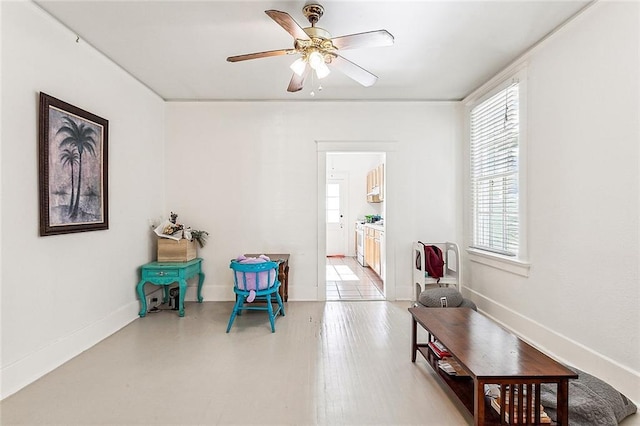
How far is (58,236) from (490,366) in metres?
3.14

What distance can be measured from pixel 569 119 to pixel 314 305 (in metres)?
3.23

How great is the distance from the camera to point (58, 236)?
8.24 feet

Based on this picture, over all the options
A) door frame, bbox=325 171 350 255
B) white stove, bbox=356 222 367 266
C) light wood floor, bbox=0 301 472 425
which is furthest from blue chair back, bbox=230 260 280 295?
door frame, bbox=325 171 350 255

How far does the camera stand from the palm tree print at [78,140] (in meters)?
2.56

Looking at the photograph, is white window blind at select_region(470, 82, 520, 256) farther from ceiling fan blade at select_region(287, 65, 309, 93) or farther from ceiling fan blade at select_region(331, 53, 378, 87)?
ceiling fan blade at select_region(287, 65, 309, 93)

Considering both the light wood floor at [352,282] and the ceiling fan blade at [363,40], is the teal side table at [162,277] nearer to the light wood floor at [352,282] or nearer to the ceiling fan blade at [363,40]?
the light wood floor at [352,282]

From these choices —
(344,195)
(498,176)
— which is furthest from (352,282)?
(344,195)

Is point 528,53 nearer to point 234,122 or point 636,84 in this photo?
point 636,84

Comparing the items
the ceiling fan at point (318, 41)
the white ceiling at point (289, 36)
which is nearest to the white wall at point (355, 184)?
the white ceiling at point (289, 36)

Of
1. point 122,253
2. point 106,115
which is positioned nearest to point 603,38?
point 106,115

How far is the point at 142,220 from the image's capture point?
3766 mm

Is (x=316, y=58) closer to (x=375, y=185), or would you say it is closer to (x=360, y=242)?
(x=375, y=185)

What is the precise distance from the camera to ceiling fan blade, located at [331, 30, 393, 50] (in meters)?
2.08

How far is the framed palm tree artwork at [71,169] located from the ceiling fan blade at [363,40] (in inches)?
86.8
